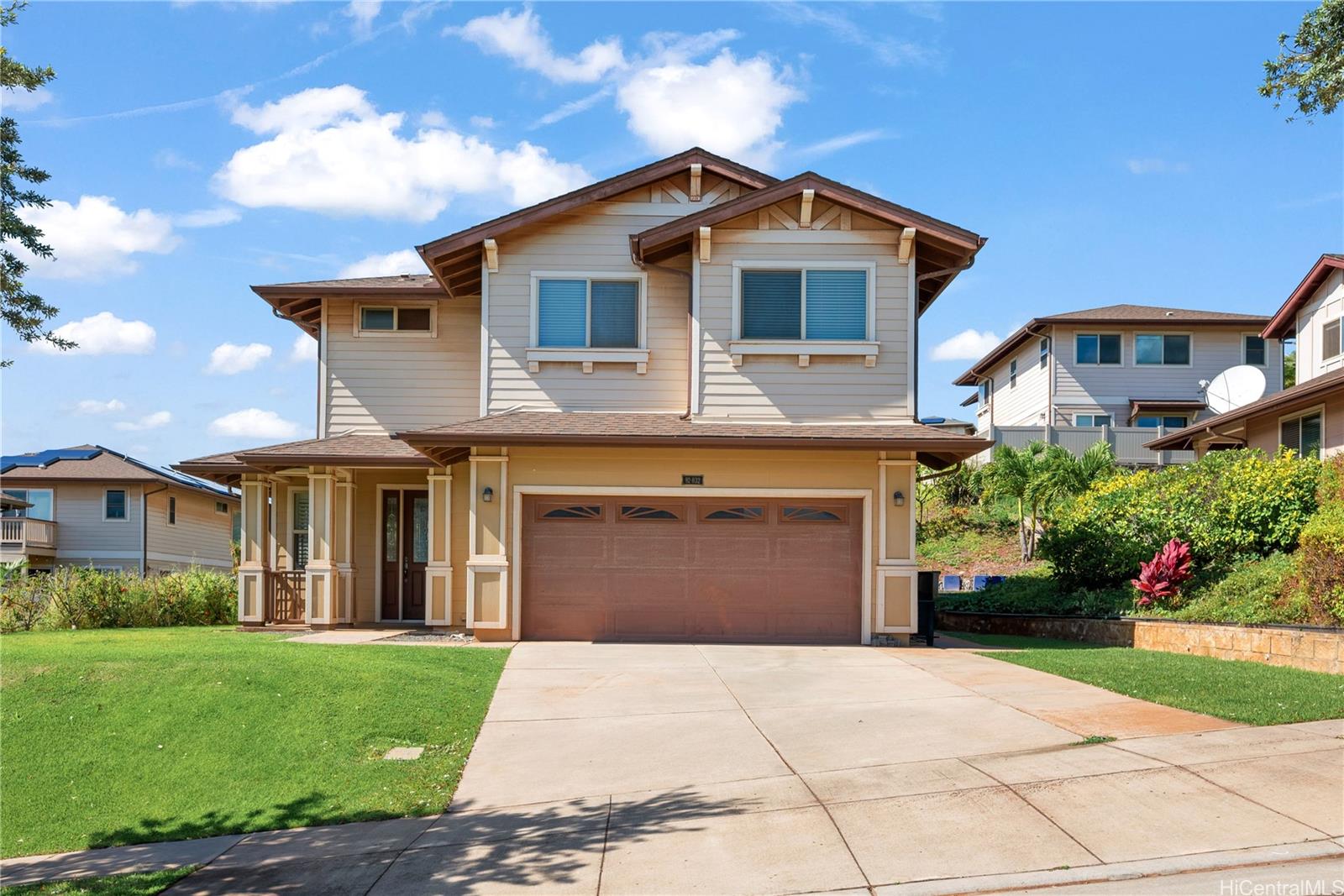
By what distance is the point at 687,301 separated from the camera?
1788 cm

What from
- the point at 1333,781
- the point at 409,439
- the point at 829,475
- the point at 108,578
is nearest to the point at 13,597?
the point at 108,578

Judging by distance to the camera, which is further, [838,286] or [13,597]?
[13,597]

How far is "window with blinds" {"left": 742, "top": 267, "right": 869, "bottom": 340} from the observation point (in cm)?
1700

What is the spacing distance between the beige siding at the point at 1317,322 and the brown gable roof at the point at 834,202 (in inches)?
633

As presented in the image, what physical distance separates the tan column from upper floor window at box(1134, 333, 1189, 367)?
2881 cm

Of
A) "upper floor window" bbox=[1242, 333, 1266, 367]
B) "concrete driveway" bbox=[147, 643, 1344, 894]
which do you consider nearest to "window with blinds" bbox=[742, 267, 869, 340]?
"concrete driveway" bbox=[147, 643, 1344, 894]

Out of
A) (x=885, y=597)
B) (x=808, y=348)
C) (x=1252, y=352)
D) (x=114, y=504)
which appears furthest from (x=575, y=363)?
(x=1252, y=352)

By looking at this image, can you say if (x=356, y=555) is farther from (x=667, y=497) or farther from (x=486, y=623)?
(x=667, y=497)

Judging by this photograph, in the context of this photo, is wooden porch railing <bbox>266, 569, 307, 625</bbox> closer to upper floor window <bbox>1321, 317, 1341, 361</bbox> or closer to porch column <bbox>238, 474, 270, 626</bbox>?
porch column <bbox>238, 474, 270, 626</bbox>

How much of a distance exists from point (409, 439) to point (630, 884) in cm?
1005

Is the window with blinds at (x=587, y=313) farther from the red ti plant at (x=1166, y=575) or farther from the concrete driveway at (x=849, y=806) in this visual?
the red ti plant at (x=1166, y=575)

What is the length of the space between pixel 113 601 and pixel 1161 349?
33246mm

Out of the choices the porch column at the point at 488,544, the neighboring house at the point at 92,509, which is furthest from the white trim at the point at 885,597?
the neighboring house at the point at 92,509

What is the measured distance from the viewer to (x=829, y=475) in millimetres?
16359
